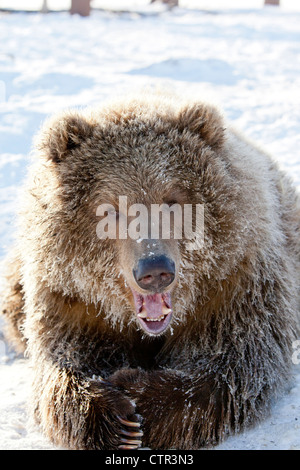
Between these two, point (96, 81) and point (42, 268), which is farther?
point (96, 81)

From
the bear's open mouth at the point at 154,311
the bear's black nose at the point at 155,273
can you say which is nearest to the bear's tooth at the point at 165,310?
the bear's open mouth at the point at 154,311

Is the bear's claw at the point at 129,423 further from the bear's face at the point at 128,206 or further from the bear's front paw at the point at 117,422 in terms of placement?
the bear's face at the point at 128,206

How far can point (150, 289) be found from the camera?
11.5 feet

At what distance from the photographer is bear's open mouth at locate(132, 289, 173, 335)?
367 centimetres

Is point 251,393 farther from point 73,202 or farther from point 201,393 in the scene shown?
point 73,202

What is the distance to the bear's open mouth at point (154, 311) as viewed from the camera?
3.67m

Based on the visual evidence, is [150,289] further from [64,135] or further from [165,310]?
[64,135]

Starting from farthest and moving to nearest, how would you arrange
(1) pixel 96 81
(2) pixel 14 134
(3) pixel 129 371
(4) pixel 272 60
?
(4) pixel 272 60, (1) pixel 96 81, (2) pixel 14 134, (3) pixel 129 371

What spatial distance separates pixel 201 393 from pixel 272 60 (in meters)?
9.26

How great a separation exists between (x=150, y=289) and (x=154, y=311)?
0.88 ft

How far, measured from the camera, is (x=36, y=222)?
3.97 metres

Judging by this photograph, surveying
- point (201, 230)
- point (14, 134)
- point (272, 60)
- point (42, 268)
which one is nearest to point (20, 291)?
point (42, 268)

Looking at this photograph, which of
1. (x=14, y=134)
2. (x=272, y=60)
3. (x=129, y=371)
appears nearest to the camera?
(x=129, y=371)

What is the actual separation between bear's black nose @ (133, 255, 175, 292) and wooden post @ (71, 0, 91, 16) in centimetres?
1173
